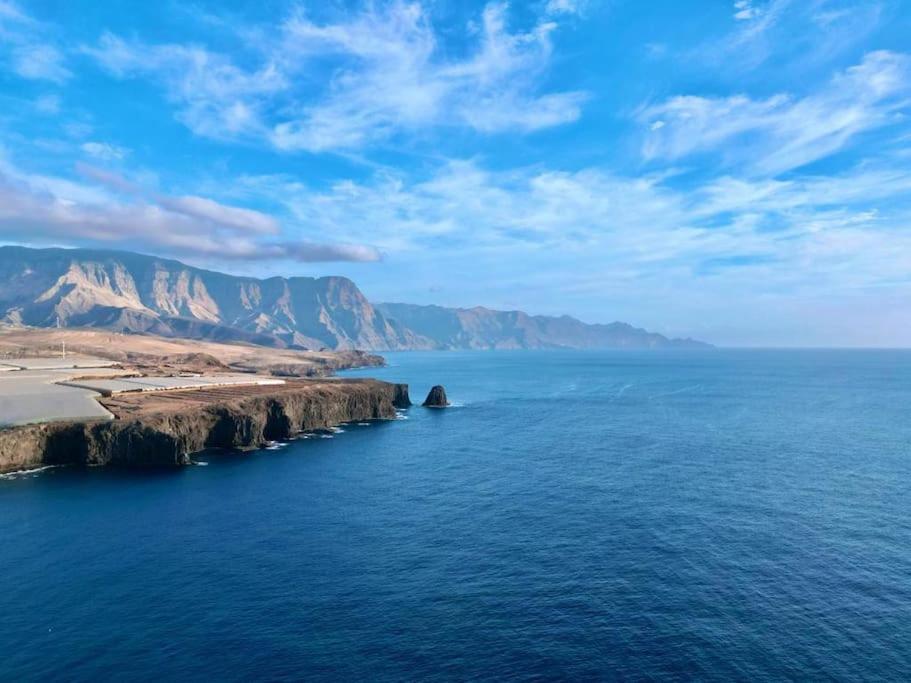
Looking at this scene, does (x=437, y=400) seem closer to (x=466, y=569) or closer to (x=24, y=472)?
(x=24, y=472)

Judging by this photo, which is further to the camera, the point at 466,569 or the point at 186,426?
the point at 186,426

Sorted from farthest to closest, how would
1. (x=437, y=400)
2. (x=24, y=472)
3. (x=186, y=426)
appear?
(x=437, y=400) → (x=186, y=426) → (x=24, y=472)

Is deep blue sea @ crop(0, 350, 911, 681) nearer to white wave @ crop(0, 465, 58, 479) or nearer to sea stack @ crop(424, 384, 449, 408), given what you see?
white wave @ crop(0, 465, 58, 479)

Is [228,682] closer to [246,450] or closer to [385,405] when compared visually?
[246,450]

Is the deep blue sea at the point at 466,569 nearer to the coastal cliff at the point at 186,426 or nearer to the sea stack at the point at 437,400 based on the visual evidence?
the coastal cliff at the point at 186,426

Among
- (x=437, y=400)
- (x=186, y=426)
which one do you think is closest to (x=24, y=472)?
(x=186, y=426)

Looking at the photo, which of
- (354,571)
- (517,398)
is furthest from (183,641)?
(517,398)
